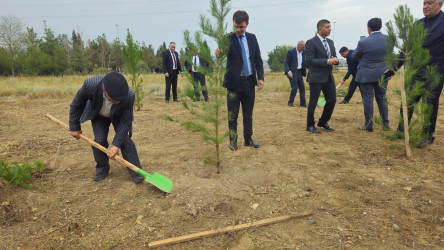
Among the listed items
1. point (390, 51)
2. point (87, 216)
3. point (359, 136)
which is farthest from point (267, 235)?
point (359, 136)

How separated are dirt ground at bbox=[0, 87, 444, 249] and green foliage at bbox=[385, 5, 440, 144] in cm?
69

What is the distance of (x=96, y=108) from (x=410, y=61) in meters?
4.09

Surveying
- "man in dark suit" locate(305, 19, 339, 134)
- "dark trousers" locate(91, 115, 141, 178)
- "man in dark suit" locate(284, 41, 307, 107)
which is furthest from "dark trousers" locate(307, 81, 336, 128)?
"dark trousers" locate(91, 115, 141, 178)

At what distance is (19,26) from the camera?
3322 cm

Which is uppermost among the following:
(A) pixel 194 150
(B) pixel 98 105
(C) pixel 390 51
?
(C) pixel 390 51

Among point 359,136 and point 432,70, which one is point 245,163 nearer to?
point 359,136

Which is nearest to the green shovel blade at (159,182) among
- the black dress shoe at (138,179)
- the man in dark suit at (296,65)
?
the black dress shoe at (138,179)

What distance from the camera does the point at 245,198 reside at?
283 cm

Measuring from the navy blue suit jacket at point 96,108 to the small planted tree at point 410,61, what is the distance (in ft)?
11.5

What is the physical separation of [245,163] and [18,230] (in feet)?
8.54

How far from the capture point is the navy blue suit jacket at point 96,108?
296 centimetres

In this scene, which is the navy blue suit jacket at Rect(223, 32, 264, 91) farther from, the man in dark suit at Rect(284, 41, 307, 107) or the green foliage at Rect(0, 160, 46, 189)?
the man in dark suit at Rect(284, 41, 307, 107)

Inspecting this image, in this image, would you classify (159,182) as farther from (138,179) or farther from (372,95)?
(372,95)

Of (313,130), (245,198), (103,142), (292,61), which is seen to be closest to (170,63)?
(292,61)
